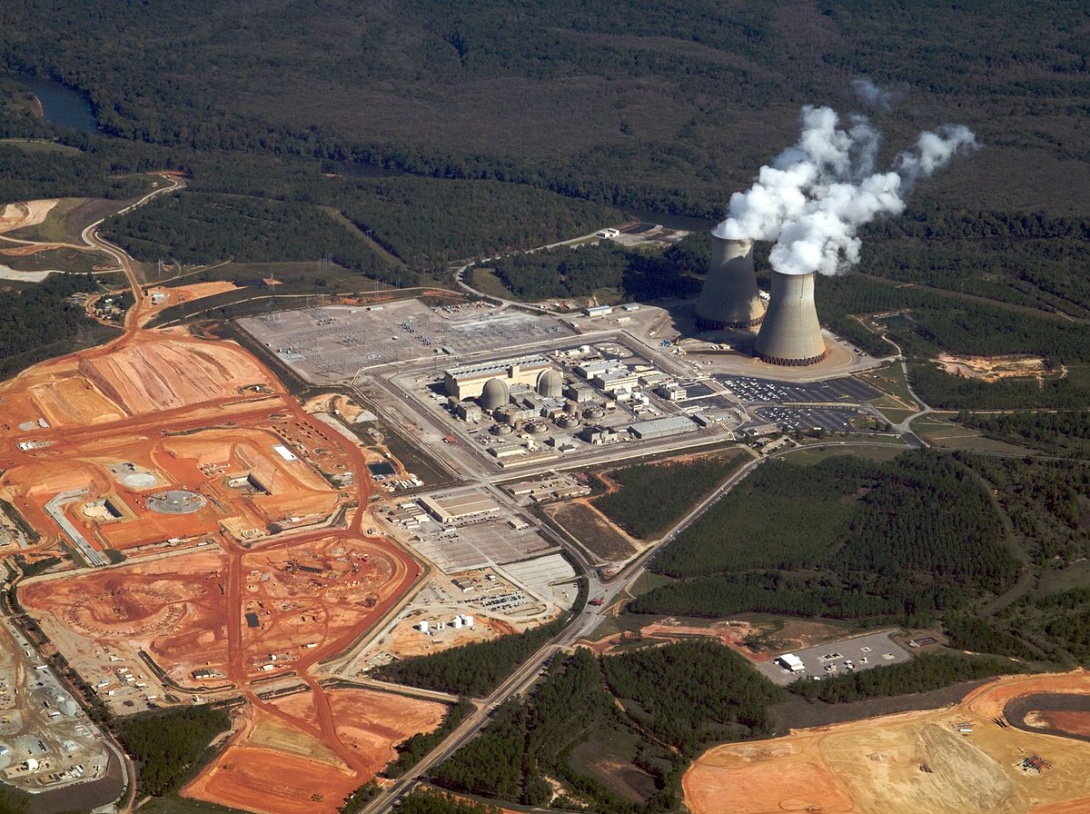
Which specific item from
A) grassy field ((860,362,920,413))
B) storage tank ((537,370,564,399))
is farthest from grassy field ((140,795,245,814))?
grassy field ((860,362,920,413))

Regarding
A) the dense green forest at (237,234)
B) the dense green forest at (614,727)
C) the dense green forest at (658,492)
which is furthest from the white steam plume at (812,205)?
the dense green forest at (614,727)

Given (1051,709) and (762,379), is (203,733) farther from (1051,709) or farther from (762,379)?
(762,379)

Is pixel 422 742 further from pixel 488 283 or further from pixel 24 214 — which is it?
pixel 24 214

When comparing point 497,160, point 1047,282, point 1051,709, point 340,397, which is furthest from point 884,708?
point 497,160

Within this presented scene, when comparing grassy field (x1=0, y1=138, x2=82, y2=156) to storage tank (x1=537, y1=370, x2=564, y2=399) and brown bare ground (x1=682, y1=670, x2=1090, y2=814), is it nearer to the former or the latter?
storage tank (x1=537, y1=370, x2=564, y2=399)

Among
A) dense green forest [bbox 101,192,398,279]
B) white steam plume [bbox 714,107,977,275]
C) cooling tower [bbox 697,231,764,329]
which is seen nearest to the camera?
white steam plume [bbox 714,107,977,275]

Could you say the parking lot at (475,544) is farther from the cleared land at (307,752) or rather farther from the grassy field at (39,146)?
the grassy field at (39,146)
